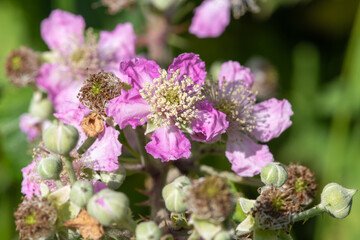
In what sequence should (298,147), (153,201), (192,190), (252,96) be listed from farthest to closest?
(298,147) → (252,96) → (153,201) → (192,190)

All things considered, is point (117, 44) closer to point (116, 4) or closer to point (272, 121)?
point (116, 4)

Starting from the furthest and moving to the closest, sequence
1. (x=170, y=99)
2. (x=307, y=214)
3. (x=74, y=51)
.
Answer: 1. (x=74, y=51)
2. (x=170, y=99)
3. (x=307, y=214)

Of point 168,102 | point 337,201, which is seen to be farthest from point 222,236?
point 168,102

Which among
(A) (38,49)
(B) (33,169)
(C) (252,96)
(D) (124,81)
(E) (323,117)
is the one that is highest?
(A) (38,49)

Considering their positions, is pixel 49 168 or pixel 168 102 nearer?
pixel 49 168

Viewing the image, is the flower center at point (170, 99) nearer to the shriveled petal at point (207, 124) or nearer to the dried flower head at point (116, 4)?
the shriveled petal at point (207, 124)

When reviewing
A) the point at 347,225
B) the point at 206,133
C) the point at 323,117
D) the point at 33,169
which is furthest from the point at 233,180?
the point at 323,117

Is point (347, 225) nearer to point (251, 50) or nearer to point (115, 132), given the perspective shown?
point (251, 50)
